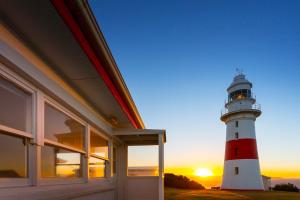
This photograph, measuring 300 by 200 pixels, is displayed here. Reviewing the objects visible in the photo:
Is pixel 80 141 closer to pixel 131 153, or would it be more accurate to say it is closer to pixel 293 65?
pixel 131 153

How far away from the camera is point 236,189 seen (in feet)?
86.0

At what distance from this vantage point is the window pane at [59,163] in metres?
3.80

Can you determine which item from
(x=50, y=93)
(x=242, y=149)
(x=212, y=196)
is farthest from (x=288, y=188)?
(x=50, y=93)

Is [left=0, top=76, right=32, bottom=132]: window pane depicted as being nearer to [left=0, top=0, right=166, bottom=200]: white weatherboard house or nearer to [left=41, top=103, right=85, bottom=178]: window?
[left=0, top=0, right=166, bottom=200]: white weatherboard house

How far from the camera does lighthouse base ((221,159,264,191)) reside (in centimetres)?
2555

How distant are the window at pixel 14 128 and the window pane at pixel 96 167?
115 inches

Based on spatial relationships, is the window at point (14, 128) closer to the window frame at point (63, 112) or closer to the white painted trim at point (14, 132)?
the white painted trim at point (14, 132)

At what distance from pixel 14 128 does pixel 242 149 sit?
85.1ft

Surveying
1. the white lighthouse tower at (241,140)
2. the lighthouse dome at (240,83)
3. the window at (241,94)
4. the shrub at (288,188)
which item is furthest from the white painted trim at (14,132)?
the shrub at (288,188)

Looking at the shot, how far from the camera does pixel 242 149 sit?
26391 millimetres

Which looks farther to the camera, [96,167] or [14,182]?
[96,167]

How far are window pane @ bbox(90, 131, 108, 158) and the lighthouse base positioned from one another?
21.2 meters

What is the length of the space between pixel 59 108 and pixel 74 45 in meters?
1.27

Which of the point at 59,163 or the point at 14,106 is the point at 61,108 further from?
the point at 14,106
